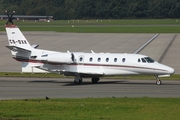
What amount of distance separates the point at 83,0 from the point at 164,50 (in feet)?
319

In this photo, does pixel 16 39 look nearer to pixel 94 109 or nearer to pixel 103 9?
pixel 94 109

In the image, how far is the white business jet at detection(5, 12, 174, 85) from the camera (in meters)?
38.4

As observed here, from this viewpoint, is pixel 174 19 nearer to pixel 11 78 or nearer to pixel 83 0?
pixel 83 0

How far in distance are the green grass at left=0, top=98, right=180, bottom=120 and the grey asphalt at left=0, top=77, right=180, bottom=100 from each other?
3174 mm

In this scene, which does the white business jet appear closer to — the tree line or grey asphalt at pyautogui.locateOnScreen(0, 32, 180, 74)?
grey asphalt at pyautogui.locateOnScreen(0, 32, 180, 74)

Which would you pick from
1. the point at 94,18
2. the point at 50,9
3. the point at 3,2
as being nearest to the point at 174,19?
the point at 94,18

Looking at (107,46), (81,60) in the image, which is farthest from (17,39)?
(107,46)

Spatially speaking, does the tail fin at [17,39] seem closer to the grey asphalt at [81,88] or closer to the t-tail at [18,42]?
the t-tail at [18,42]

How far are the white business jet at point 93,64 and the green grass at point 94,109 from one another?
387 inches

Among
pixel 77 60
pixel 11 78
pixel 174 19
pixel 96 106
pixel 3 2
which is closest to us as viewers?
pixel 96 106

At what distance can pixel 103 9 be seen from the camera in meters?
159

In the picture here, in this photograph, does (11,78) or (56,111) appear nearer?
(56,111)

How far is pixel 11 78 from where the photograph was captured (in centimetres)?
4259

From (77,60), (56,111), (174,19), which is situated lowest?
(56,111)
